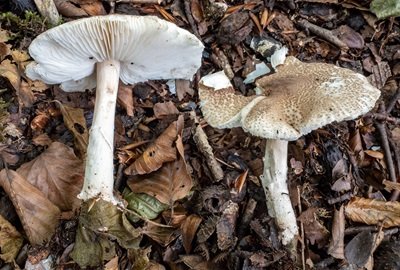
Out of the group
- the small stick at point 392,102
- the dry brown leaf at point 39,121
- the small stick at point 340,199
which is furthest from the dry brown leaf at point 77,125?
the small stick at point 392,102

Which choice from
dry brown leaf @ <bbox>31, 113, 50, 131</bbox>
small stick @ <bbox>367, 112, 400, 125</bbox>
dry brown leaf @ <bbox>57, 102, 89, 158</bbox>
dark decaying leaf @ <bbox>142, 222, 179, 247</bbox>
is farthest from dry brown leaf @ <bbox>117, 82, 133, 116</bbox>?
small stick @ <bbox>367, 112, 400, 125</bbox>

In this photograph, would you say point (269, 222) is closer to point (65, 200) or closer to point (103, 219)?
point (103, 219)

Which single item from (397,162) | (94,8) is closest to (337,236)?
(397,162)

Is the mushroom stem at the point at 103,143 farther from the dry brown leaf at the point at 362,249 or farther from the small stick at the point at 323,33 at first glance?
the small stick at the point at 323,33

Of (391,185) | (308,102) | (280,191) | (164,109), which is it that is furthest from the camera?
(164,109)

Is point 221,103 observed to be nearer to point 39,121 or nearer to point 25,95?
point 39,121

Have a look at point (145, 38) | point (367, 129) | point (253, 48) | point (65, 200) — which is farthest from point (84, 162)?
point (367, 129)

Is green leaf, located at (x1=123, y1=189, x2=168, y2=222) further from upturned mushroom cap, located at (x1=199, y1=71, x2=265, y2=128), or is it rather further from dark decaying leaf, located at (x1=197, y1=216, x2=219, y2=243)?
upturned mushroom cap, located at (x1=199, y1=71, x2=265, y2=128)
